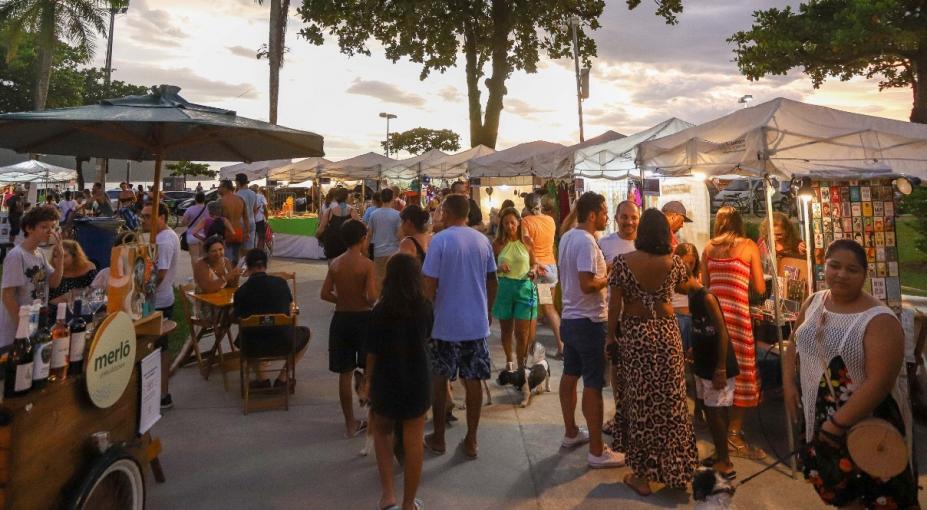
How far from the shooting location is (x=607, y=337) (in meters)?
3.84

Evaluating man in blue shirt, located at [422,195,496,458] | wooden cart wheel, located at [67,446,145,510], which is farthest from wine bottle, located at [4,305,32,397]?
man in blue shirt, located at [422,195,496,458]

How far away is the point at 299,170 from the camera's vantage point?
58.7 feet

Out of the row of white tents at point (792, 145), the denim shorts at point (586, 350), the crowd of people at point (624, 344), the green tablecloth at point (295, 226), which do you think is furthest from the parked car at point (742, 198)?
the denim shorts at point (586, 350)

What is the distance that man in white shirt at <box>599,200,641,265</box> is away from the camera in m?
4.76

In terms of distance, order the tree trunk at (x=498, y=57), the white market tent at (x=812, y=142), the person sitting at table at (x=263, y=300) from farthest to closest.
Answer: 1. the tree trunk at (x=498, y=57)
2. the person sitting at table at (x=263, y=300)
3. the white market tent at (x=812, y=142)

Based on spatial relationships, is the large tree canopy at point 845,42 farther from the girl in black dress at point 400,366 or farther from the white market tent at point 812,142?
the girl in black dress at point 400,366

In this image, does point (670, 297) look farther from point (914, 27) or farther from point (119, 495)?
point (914, 27)

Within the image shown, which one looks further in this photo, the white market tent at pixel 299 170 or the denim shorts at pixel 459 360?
the white market tent at pixel 299 170

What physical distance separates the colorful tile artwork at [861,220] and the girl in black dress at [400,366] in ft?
11.6

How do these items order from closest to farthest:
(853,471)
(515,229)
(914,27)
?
(853,471) → (515,229) → (914,27)

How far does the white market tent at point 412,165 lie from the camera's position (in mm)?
15023

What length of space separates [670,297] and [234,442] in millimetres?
3364

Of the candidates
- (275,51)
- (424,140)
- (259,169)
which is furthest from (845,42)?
(424,140)

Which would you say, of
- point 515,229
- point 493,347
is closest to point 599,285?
point 515,229
